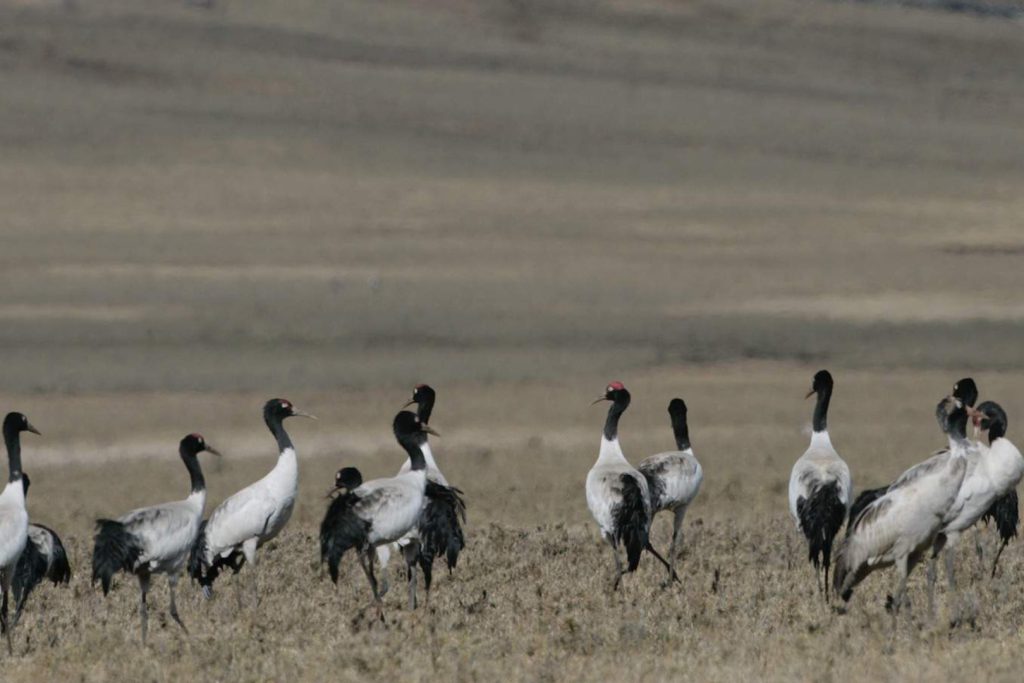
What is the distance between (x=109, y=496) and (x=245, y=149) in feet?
112

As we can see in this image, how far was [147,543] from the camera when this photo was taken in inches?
498

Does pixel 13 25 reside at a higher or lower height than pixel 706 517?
higher

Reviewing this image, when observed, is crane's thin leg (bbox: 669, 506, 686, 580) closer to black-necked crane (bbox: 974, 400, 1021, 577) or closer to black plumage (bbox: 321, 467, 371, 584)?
black-necked crane (bbox: 974, 400, 1021, 577)

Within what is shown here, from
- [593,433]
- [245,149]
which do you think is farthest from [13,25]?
[593,433]

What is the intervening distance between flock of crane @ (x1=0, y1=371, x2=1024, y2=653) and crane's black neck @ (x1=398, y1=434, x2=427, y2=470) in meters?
0.01

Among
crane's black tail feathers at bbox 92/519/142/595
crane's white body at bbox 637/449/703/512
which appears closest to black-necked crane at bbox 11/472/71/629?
crane's black tail feathers at bbox 92/519/142/595

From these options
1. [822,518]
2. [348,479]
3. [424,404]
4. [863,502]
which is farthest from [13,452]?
[863,502]

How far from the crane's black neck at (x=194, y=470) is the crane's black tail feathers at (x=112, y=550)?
2.80 feet

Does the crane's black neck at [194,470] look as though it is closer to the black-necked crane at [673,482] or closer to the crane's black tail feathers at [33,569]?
the crane's black tail feathers at [33,569]

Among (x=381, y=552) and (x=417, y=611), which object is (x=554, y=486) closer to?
(x=381, y=552)

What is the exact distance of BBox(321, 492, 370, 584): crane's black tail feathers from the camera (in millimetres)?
13016

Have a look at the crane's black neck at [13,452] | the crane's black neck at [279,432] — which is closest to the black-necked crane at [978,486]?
the crane's black neck at [279,432]

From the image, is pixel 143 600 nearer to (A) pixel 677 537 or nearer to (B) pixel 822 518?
(B) pixel 822 518

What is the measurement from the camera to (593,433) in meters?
26.7
